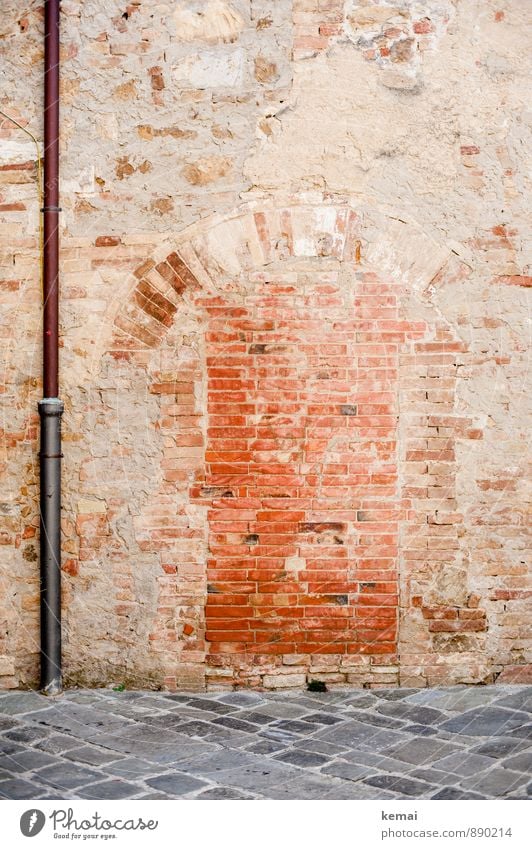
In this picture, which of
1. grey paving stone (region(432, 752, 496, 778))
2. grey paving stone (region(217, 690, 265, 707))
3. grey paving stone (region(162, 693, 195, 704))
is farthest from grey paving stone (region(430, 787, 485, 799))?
grey paving stone (region(162, 693, 195, 704))

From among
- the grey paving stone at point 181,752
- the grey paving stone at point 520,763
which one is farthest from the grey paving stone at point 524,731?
the grey paving stone at point 181,752

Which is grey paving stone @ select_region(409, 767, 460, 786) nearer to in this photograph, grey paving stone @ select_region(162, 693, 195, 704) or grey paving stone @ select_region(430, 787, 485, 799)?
grey paving stone @ select_region(430, 787, 485, 799)

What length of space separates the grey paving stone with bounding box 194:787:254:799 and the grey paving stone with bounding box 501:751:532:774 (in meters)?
1.08

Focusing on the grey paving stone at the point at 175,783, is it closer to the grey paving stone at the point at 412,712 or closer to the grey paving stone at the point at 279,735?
the grey paving stone at the point at 279,735

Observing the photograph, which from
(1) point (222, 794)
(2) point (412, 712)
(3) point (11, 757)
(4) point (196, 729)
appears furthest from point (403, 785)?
(3) point (11, 757)

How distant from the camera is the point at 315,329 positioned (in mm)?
4355

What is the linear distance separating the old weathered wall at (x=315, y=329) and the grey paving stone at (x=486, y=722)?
1.17ft

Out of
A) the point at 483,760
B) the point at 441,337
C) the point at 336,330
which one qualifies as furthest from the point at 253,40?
the point at 483,760

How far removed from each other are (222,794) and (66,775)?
26.1 inches

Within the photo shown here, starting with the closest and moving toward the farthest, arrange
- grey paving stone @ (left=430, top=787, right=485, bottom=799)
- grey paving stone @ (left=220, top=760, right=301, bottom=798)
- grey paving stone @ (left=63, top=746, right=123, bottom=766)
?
grey paving stone @ (left=430, top=787, right=485, bottom=799) → grey paving stone @ (left=220, top=760, right=301, bottom=798) → grey paving stone @ (left=63, top=746, right=123, bottom=766)

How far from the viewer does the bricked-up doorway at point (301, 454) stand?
4.35 metres

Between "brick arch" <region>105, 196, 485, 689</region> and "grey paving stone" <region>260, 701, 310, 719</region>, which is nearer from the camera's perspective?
"grey paving stone" <region>260, 701, 310, 719</region>

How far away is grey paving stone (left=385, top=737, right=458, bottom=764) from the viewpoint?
3.50 meters

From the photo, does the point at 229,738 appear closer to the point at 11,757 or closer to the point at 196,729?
the point at 196,729
